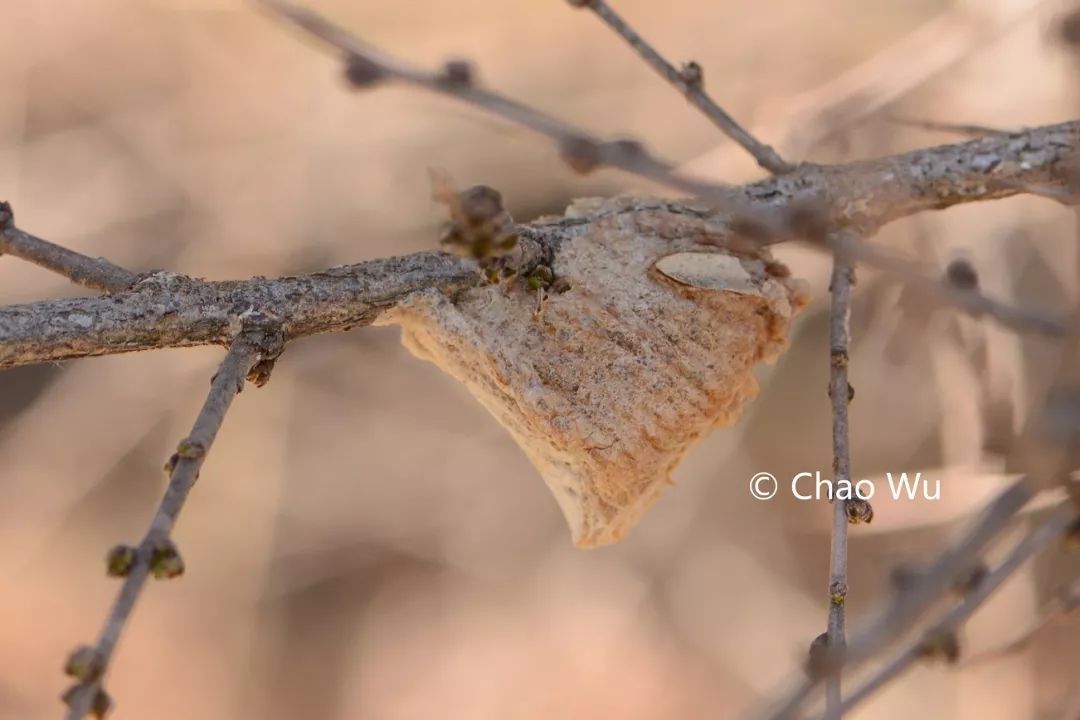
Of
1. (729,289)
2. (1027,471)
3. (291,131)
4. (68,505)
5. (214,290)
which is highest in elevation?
(291,131)

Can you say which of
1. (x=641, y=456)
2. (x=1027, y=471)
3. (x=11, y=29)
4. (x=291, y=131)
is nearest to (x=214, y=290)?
(x=641, y=456)

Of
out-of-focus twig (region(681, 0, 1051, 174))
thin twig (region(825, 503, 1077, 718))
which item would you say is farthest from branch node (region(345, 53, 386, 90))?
out-of-focus twig (region(681, 0, 1051, 174))

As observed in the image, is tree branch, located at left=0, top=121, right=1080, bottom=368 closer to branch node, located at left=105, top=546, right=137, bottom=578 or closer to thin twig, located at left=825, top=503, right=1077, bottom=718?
thin twig, located at left=825, top=503, right=1077, bottom=718

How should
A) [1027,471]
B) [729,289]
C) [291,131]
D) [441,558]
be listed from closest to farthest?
[1027,471] < [729,289] < [291,131] < [441,558]

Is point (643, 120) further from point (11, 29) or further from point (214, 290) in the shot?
point (214, 290)

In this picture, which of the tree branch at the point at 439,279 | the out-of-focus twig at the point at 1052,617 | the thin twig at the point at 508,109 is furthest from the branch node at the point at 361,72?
the out-of-focus twig at the point at 1052,617

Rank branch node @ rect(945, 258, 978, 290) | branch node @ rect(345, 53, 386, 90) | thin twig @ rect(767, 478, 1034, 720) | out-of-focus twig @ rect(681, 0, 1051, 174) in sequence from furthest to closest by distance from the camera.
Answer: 1. out-of-focus twig @ rect(681, 0, 1051, 174)
2. branch node @ rect(945, 258, 978, 290)
3. branch node @ rect(345, 53, 386, 90)
4. thin twig @ rect(767, 478, 1034, 720)
